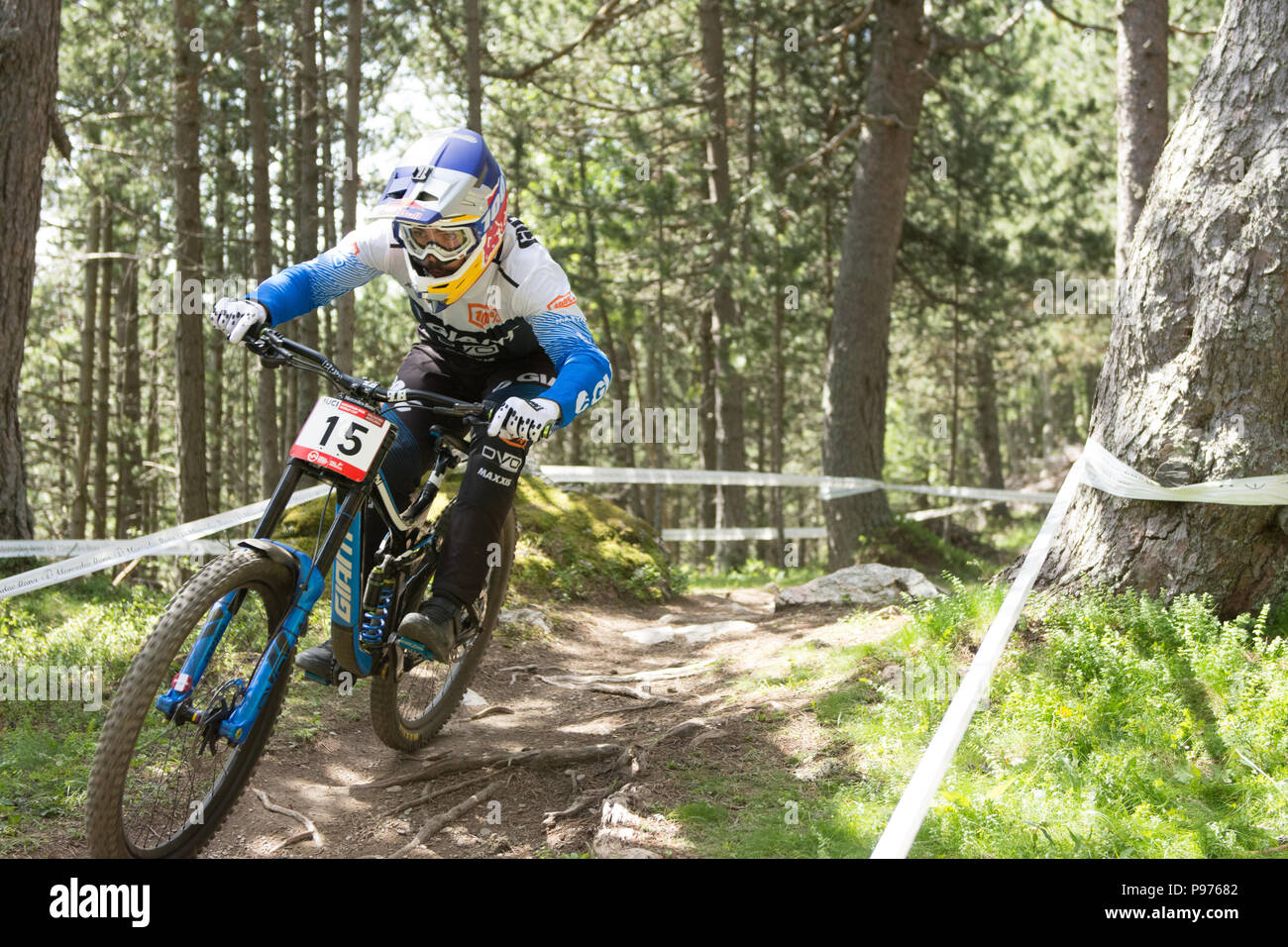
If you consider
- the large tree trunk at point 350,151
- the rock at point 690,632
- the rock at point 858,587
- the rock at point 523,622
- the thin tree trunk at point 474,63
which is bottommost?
the rock at point 690,632

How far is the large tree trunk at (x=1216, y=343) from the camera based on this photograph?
183 inches

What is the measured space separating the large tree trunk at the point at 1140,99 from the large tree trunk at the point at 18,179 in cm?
889

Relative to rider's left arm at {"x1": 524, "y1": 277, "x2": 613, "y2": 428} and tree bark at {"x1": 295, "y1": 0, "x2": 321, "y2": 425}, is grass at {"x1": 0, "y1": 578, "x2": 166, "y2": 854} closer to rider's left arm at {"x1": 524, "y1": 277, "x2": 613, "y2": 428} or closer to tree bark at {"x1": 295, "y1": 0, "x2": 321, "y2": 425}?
rider's left arm at {"x1": 524, "y1": 277, "x2": 613, "y2": 428}

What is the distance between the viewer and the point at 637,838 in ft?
11.8

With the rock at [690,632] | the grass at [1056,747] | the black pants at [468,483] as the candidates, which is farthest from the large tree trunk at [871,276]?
the black pants at [468,483]

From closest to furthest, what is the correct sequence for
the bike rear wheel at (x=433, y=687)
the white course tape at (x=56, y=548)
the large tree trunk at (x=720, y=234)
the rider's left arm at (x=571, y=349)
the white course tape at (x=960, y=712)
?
the white course tape at (x=960, y=712)
the rider's left arm at (x=571, y=349)
the bike rear wheel at (x=433, y=687)
the white course tape at (x=56, y=548)
the large tree trunk at (x=720, y=234)

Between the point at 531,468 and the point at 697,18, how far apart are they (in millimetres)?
11799

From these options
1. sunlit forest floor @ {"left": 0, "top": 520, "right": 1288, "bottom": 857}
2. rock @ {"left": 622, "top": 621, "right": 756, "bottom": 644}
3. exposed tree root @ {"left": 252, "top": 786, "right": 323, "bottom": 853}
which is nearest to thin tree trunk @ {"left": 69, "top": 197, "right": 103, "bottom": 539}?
rock @ {"left": 622, "top": 621, "right": 756, "bottom": 644}

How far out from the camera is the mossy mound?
27.2ft

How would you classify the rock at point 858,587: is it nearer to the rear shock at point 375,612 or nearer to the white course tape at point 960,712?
the white course tape at point 960,712

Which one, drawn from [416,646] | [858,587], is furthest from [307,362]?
[858,587]

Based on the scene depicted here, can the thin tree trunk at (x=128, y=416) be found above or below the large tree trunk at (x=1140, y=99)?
below

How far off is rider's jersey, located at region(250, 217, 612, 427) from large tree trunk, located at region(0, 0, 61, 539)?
396cm

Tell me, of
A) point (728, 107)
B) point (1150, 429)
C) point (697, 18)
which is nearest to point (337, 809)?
point (1150, 429)
